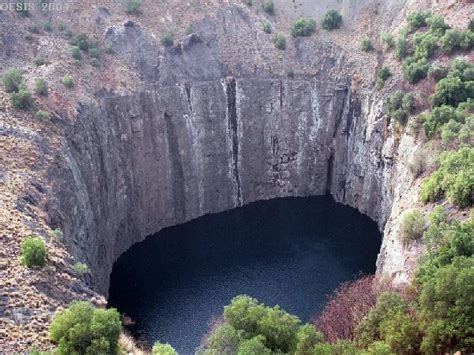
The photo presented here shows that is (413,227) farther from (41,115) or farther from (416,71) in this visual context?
(41,115)

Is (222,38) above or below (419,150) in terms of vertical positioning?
above

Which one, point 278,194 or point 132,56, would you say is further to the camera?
point 278,194

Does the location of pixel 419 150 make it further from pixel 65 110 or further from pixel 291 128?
pixel 65 110

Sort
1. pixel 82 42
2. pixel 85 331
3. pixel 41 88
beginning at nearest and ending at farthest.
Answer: pixel 85 331 → pixel 41 88 → pixel 82 42

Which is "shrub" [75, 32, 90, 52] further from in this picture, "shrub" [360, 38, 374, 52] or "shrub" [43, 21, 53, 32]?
"shrub" [360, 38, 374, 52]

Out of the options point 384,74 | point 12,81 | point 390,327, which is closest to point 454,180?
point 390,327

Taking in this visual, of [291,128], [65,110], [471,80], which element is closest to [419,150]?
[471,80]
